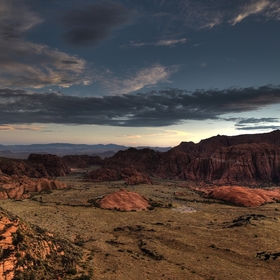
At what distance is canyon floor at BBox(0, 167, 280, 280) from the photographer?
26.2 meters

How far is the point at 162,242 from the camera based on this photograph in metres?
36.1

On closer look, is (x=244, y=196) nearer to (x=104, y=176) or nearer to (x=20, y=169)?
(x=104, y=176)

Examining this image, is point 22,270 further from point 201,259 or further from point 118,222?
point 118,222

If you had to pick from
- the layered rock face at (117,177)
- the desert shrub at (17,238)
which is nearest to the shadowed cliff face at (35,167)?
the layered rock face at (117,177)

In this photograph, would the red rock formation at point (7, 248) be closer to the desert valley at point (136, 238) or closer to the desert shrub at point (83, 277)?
the desert valley at point (136, 238)

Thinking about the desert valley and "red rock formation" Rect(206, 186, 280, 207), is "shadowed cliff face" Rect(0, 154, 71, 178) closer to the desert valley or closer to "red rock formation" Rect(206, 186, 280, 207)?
the desert valley

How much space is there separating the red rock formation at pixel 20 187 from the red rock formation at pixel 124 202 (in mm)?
25982

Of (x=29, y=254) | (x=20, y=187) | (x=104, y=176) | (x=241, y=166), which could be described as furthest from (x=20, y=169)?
(x=241, y=166)

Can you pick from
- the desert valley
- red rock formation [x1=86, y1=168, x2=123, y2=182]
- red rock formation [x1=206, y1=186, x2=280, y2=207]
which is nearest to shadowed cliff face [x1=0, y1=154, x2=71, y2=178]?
red rock formation [x1=86, y1=168, x2=123, y2=182]

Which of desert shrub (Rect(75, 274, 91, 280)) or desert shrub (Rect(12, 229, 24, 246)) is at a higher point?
desert shrub (Rect(12, 229, 24, 246))

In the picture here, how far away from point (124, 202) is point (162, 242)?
29.4 m

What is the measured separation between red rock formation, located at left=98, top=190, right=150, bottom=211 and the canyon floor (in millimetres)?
3420

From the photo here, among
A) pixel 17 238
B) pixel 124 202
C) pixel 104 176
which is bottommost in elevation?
pixel 104 176

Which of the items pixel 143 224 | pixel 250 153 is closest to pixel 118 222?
pixel 143 224
